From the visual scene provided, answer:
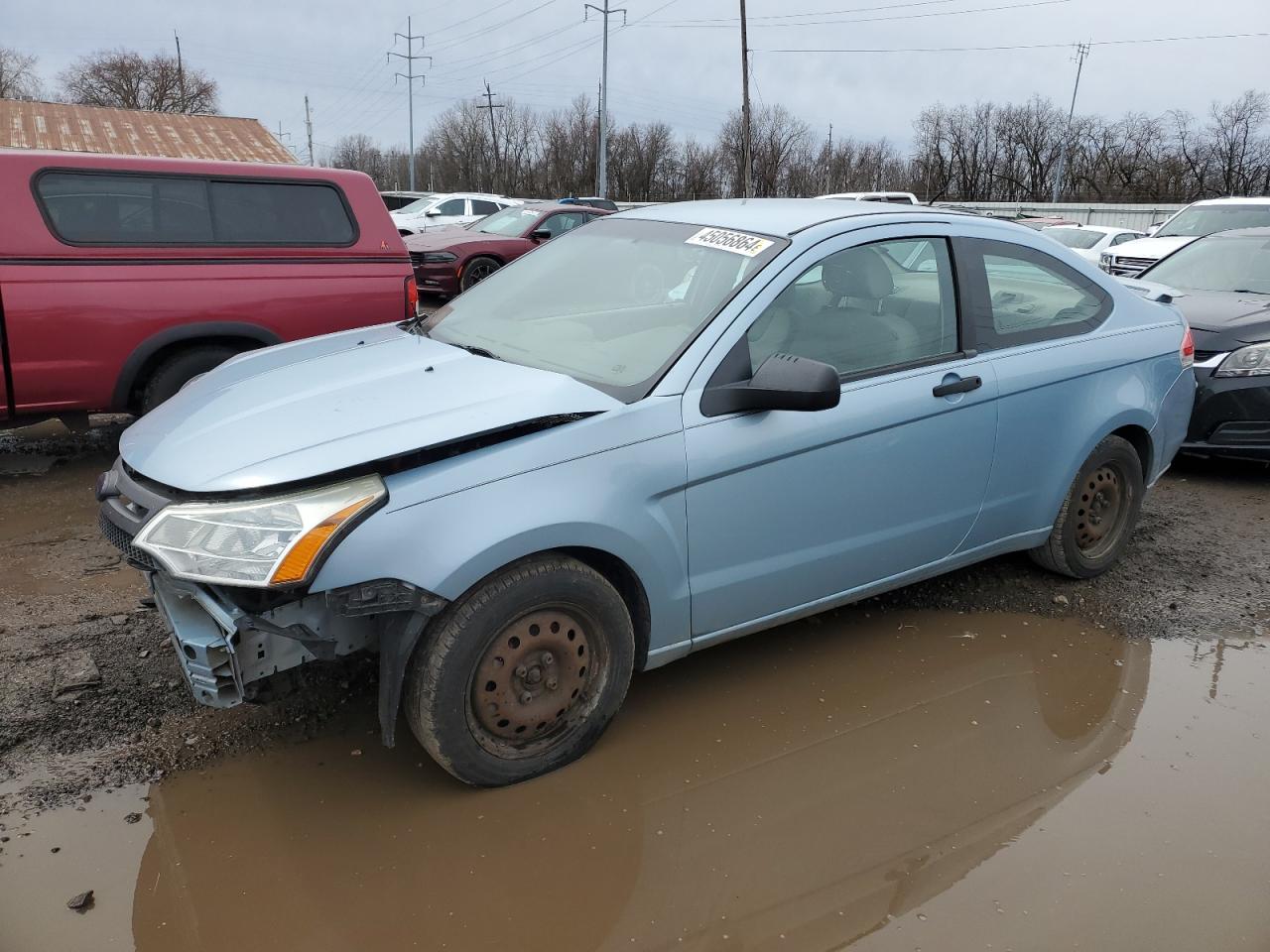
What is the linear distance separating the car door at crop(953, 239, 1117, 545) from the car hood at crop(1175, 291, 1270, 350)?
2415 millimetres

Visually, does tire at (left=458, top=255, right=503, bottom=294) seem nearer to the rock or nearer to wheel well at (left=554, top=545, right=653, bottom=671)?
the rock

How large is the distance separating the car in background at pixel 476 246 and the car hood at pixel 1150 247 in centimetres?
746

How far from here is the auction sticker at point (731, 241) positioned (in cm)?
343

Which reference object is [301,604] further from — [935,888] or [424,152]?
[424,152]

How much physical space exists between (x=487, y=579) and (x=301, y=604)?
0.50 metres

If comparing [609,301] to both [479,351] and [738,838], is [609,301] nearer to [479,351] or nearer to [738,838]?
[479,351]

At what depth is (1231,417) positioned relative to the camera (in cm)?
600

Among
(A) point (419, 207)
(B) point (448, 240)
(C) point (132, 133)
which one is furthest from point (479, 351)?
(C) point (132, 133)

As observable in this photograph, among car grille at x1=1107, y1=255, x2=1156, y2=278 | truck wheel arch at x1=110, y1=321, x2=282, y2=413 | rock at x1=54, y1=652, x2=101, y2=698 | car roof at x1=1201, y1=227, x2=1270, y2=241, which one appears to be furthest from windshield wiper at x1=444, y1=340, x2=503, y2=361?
car grille at x1=1107, y1=255, x2=1156, y2=278

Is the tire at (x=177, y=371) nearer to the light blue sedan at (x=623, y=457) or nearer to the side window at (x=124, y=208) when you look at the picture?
the side window at (x=124, y=208)

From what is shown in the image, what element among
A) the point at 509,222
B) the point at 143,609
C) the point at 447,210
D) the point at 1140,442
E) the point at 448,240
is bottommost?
the point at 143,609

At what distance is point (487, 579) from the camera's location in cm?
270

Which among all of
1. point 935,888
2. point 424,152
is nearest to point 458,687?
point 935,888

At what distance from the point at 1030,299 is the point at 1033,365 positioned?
0.33 meters
